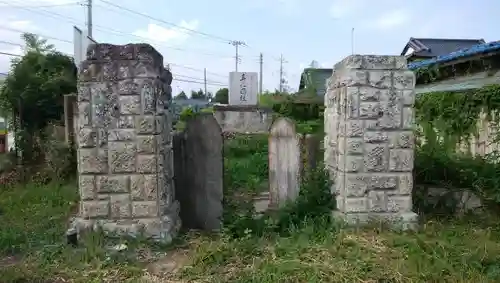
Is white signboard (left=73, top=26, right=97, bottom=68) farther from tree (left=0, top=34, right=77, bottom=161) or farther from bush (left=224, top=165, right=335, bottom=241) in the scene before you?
bush (left=224, top=165, right=335, bottom=241)

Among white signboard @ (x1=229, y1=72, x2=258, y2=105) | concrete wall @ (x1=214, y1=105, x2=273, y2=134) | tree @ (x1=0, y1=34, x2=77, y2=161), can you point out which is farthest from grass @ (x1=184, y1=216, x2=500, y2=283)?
white signboard @ (x1=229, y1=72, x2=258, y2=105)

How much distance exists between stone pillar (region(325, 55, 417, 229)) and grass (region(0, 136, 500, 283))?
0.26m

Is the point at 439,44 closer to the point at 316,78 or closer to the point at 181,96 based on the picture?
the point at 316,78

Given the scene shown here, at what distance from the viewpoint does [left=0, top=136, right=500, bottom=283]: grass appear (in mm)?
3352

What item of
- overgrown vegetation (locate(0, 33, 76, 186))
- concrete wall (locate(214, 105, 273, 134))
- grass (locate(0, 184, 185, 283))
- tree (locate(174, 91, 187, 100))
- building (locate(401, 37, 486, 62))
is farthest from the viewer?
tree (locate(174, 91, 187, 100))

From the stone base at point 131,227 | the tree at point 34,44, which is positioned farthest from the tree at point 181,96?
the stone base at point 131,227

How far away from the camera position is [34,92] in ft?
28.4

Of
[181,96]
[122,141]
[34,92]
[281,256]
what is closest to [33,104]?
[34,92]

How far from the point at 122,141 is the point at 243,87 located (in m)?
15.1

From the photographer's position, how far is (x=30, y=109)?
8.73 m

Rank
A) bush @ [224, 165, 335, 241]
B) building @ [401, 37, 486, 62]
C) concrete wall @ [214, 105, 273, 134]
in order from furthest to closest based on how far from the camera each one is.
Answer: concrete wall @ [214, 105, 273, 134]
building @ [401, 37, 486, 62]
bush @ [224, 165, 335, 241]

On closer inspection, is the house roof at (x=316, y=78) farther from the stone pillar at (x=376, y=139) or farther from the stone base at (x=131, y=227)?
the stone base at (x=131, y=227)

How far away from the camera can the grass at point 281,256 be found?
3.35 m

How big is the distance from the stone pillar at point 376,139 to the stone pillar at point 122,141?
183cm
